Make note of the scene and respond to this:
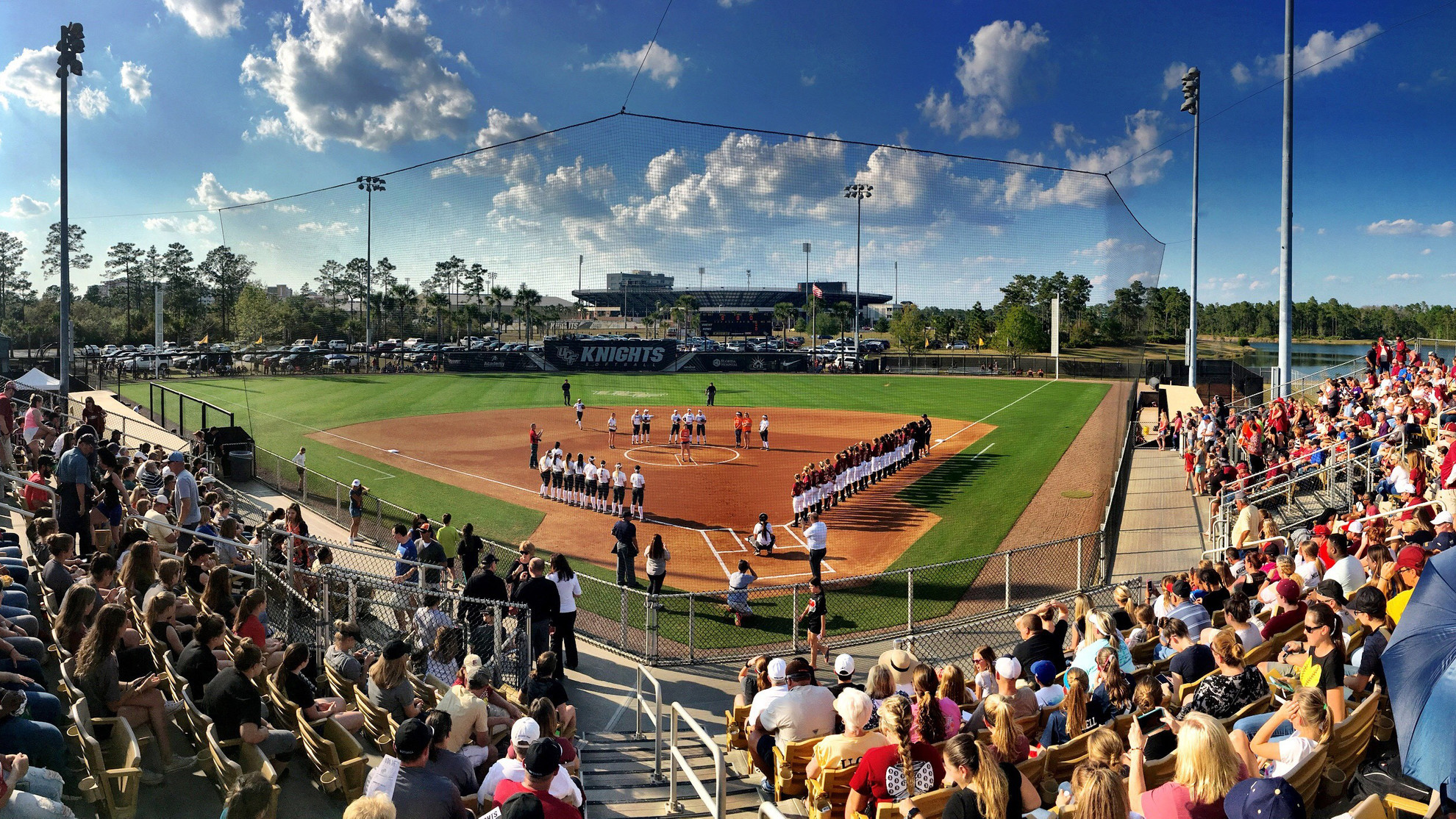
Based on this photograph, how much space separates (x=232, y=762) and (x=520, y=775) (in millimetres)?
1983

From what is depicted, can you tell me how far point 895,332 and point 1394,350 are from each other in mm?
38074

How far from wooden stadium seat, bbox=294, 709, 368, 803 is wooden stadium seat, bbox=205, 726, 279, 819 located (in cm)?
28

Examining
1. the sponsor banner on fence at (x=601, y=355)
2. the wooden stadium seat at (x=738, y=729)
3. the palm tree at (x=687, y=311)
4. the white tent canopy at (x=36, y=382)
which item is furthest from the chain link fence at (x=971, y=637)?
the sponsor banner on fence at (x=601, y=355)

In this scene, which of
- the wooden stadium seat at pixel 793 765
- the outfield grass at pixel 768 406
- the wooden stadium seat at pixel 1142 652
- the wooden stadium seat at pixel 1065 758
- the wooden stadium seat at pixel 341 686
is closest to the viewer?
the wooden stadium seat at pixel 1065 758

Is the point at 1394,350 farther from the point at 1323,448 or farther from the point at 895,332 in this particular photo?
the point at 895,332

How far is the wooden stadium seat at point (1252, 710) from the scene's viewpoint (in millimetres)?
5609

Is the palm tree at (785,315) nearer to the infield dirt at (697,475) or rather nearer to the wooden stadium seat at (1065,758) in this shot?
the infield dirt at (697,475)

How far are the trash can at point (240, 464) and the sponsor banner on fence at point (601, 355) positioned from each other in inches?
842

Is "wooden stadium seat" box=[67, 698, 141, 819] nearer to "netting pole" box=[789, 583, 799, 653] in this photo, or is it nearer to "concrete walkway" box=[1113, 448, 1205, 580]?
"netting pole" box=[789, 583, 799, 653]

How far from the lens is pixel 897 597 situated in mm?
14414

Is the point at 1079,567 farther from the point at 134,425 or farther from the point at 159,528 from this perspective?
the point at 134,425

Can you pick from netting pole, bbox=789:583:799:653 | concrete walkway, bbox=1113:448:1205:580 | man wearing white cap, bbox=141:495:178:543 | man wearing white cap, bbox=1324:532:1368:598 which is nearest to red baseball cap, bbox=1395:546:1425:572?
man wearing white cap, bbox=1324:532:1368:598

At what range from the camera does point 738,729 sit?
24.2 ft

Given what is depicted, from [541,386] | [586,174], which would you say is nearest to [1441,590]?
[586,174]
